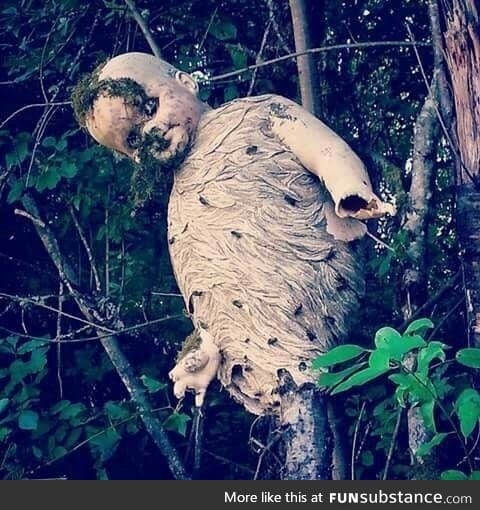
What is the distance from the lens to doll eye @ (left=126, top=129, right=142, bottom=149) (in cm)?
169

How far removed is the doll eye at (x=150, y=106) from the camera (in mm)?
1691

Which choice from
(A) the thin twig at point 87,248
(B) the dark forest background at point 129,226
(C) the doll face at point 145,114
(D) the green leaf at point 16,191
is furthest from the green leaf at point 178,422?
(D) the green leaf at point 16,191

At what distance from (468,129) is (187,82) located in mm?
466

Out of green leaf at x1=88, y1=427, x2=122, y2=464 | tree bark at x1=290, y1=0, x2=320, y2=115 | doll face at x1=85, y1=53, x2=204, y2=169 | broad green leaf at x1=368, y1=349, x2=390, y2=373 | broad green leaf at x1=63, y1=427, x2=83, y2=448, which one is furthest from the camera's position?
broad green leaf at x1=63, y1=427, x2=83, y2=448

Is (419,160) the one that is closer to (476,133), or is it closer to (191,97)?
(476,133)

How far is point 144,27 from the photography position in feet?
7.21

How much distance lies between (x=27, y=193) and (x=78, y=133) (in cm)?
21

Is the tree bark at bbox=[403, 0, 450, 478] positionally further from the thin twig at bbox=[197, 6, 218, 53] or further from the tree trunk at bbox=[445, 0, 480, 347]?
the thin twig at bbox=[197, 6, 218, 53]

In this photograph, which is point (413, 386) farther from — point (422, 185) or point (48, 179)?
point (48, 179)

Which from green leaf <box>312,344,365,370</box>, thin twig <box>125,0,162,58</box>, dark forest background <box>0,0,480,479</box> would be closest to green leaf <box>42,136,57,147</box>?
dark forest background <box>0,0,480,479</box>

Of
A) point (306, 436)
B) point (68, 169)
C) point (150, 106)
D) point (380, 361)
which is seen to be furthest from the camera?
point (68, 169)

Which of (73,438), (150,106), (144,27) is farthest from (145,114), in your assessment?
(73,438)

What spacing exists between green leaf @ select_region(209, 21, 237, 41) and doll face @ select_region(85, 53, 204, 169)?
61cm

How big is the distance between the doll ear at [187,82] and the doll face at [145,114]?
0.02 metres
